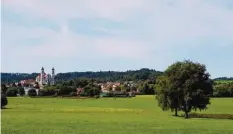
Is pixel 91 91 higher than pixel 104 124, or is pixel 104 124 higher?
pixel 91 91

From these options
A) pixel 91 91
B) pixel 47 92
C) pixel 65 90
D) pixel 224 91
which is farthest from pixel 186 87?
pixel 47 92

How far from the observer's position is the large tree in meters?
80.4

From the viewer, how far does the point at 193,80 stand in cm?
8038

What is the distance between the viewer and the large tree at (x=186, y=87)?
3167 inches

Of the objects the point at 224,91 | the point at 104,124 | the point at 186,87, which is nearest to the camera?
the point at 104,124

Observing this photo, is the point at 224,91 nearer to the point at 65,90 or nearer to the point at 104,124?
the point at 65,90

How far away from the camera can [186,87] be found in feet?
265

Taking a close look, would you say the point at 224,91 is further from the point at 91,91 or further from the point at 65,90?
the point at 65,90

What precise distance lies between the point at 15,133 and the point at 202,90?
2030 inches

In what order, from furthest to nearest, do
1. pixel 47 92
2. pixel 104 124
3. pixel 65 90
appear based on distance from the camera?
pixel 65 90, pixel 47 92, pixel 104 124

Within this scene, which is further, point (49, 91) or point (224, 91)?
point (49, 91)

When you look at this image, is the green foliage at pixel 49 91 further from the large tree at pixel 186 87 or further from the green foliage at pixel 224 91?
the large tree at pixel 186 87

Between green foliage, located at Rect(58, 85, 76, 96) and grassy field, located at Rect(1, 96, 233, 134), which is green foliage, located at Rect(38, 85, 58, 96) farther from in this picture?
grassy field, located at Rect(1, 96, 233, 134)


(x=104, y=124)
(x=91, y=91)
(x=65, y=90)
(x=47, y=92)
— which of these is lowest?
(x=104, y=124)
